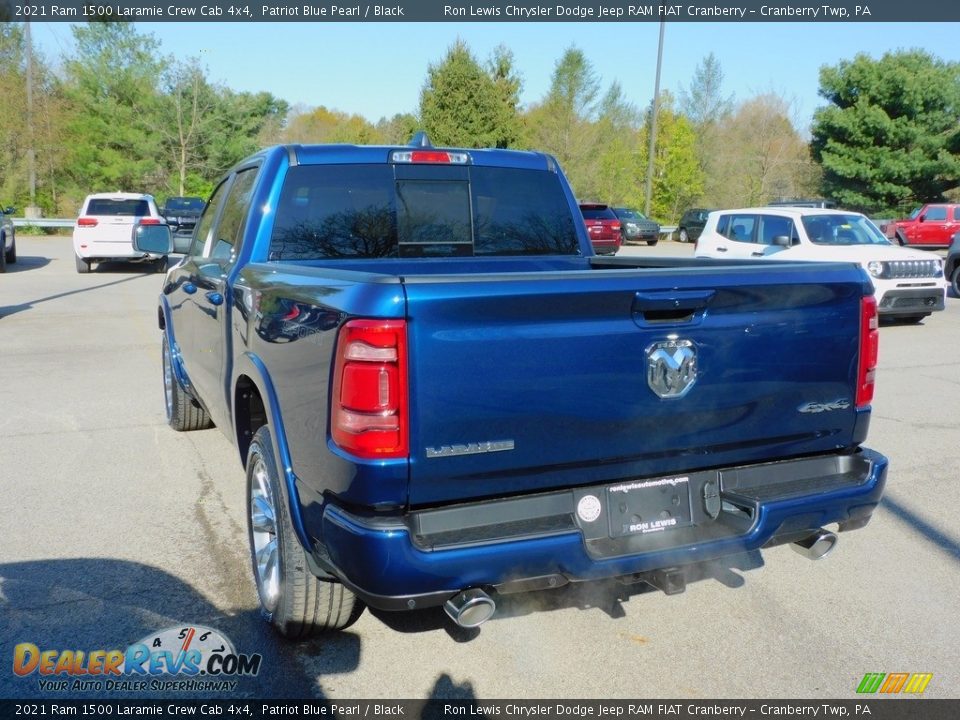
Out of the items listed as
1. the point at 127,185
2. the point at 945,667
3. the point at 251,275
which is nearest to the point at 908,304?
the point at 945,667

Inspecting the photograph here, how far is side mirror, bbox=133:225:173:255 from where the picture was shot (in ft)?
19.5

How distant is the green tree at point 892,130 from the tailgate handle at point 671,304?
131 feet

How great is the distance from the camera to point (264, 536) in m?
3.64

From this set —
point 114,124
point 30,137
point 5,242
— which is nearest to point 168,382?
point 5,242

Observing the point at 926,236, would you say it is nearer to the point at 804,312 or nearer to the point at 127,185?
the point at 804,312

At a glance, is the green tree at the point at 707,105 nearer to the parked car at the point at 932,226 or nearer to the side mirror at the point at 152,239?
the parked car at the point at 932,226

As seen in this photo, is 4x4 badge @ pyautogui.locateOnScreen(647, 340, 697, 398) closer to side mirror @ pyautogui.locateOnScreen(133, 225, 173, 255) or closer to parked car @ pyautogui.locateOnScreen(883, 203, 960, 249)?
side mirror @ pyautogui.locateOnScreen(133, 225, 173, 255)

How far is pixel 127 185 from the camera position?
146 feet

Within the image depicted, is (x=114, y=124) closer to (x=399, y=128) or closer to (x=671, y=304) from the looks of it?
(x=399, y=128)

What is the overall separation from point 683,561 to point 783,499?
0.47m

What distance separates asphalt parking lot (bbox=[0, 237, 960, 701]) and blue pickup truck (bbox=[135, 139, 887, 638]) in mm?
327

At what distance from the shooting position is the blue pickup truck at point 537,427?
2.61 meters

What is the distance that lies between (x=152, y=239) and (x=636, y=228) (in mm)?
29461

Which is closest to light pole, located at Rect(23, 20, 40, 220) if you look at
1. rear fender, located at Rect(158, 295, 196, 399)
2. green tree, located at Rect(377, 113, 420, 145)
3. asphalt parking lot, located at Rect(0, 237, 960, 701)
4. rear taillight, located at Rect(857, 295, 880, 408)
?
green tree, located at Rect(377, 113, 420, 145)
